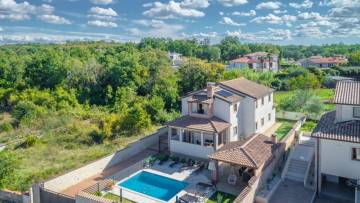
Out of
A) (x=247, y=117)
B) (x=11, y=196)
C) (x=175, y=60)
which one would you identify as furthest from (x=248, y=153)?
(x=175, y=60)

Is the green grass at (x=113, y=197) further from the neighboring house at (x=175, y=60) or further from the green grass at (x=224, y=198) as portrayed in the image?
the neighboring house at (x=175, y=60)

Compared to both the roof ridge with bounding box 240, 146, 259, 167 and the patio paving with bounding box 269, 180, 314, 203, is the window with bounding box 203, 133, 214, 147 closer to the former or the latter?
the roof ridge with bounding box 240, 146, 259, 167

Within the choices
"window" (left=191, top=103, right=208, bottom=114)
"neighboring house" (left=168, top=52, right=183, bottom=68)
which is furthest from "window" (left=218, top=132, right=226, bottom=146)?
"neighboring house" (left=168, top=52, right=183, bottom=68)

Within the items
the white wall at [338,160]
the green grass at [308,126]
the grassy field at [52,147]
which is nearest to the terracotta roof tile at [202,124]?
the grassy field at [52,147]

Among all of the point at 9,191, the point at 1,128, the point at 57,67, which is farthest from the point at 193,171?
the point at 57,67

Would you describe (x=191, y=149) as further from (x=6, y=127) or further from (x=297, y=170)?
(x=6, y=127)

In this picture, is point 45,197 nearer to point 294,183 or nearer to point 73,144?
point 73,144
